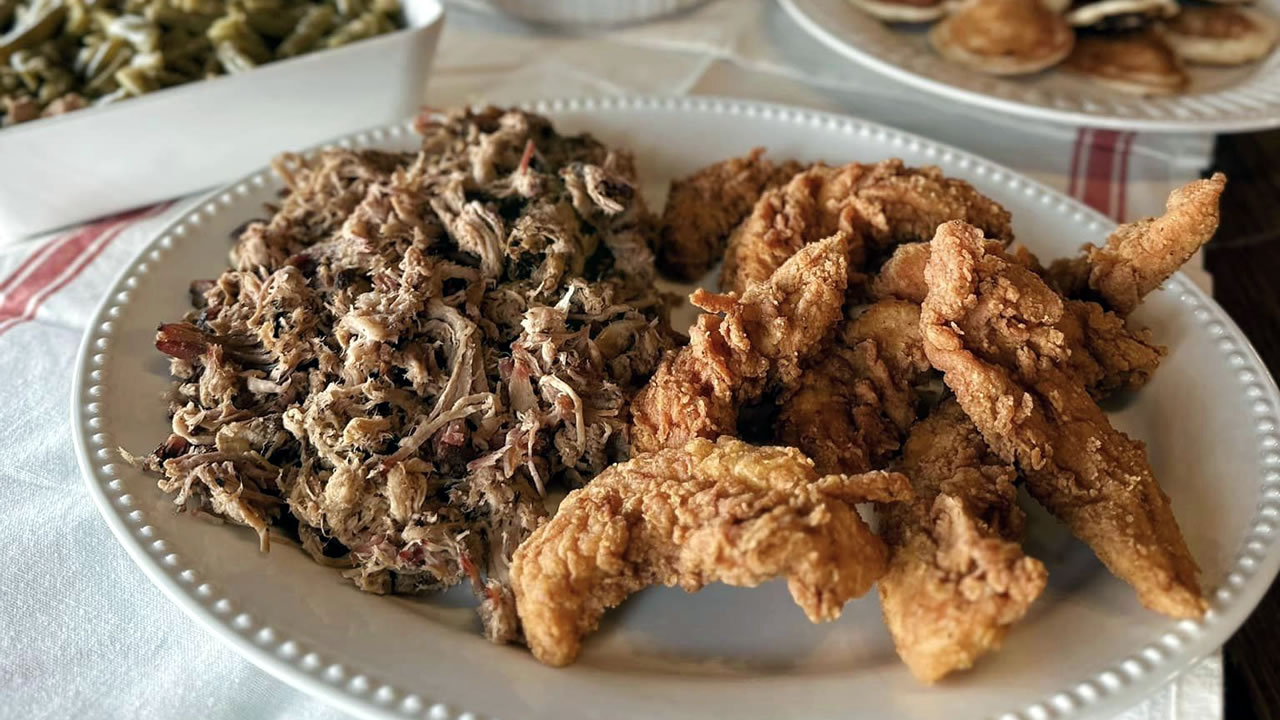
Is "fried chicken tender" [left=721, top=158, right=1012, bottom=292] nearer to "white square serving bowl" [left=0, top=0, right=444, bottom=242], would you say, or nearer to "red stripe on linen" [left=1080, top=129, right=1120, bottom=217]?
"red stripe on linen" [left=1080, top=129, right=1120, bottom=217]

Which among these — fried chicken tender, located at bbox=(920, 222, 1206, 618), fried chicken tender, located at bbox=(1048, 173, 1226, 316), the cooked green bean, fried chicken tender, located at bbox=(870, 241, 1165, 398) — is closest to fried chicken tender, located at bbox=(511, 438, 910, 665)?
fried chicken tender, located at bbox=(920, 222, 1206, 618)

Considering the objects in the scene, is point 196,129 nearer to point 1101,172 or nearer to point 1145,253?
point 1145,253

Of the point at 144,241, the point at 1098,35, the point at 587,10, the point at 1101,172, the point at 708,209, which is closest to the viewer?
the point at 708,209

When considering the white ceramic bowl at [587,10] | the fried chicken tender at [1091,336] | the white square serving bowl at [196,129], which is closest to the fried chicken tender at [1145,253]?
the fried chicken tender at [1091,336]

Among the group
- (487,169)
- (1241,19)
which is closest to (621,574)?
(487,169)

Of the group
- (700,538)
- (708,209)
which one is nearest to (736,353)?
(700,538)

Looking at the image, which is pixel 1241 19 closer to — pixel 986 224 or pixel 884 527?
pixel 986 224
